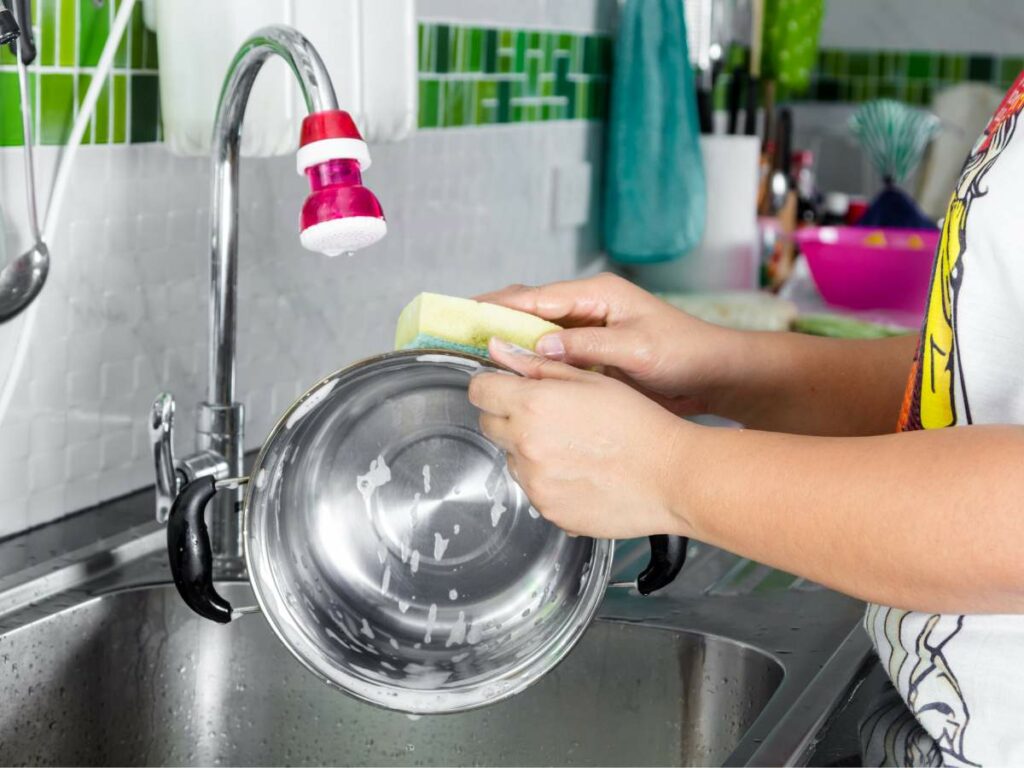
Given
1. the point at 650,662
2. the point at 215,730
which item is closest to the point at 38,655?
the point at 215,730

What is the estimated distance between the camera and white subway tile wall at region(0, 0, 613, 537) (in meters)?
1.07

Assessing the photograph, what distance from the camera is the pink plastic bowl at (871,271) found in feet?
7.14

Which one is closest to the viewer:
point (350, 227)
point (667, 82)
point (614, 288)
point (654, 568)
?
point (350, 227)

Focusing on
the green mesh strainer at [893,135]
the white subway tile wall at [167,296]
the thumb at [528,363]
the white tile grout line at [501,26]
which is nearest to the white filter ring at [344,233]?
the thumb at [528,363]

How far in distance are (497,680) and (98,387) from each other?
46 centimetres

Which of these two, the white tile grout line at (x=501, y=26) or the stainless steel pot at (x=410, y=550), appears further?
the white tile grout line at (x=501, y=26)

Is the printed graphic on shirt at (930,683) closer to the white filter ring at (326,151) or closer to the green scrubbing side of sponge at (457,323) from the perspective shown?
the green scrubbing side of sponge at (457,323)

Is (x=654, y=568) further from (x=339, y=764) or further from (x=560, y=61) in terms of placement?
(x=560, y=61)

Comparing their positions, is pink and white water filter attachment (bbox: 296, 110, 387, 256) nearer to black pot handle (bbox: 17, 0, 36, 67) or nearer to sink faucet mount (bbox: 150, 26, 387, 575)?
sink faucet mount (bbox: 150, 26, 387, 575)

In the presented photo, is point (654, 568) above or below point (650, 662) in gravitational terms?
above

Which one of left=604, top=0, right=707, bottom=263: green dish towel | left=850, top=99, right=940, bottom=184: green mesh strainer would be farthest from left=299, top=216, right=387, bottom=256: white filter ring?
left=850, top=99, right=940, bottom=184: green mesh strainer

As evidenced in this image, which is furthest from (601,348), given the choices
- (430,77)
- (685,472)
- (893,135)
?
(893,135)

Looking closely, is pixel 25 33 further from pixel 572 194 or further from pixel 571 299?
pixel 572 194

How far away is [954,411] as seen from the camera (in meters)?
0.81
